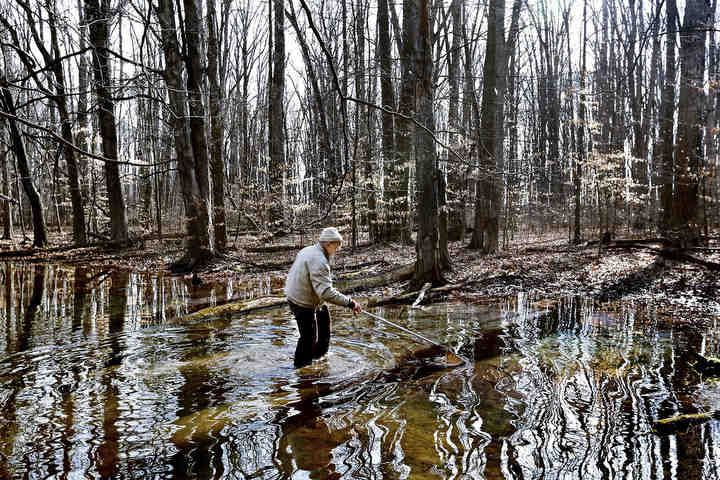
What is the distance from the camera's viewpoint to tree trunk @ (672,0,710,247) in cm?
1209

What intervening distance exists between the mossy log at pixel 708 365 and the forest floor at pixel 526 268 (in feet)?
9.44

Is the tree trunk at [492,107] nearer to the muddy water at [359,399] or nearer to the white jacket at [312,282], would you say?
the muddy water at [359,399]

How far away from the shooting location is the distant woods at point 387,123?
18.6ft

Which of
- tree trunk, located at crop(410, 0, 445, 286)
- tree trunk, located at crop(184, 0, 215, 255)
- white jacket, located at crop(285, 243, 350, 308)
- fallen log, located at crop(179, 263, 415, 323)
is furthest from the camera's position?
tree trunk, located at crop(184, 0, 215, 255)

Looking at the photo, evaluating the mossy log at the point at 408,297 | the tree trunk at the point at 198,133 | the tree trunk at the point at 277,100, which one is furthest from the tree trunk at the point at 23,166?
the tree trunk at the point at 277,100

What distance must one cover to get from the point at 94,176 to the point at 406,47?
18008 millimetres

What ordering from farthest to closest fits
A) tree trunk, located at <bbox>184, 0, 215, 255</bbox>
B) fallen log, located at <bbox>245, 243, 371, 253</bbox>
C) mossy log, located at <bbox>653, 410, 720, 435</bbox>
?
fallen log, located at <bbox>245, 243, 371, 253</bbox>, tree trunk, located at <bbox>184, 0, 215, 255</bbox>, mossy log, located at <bbox>653, 410, 720, 435</bbox>

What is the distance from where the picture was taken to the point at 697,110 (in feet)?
40.7

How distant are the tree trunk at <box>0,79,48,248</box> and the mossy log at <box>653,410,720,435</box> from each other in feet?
19.2

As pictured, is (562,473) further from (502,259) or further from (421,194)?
(502,259)

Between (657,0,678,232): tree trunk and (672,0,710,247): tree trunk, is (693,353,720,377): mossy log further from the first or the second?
(657,0,678,232): tree trunk

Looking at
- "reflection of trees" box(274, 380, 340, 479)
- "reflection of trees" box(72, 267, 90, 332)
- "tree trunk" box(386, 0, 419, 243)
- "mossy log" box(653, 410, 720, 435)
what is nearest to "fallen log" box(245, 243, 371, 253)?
"tree trunk" box(386, 0, 419, 243)

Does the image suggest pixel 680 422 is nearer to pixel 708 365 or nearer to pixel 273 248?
pixel 708 365

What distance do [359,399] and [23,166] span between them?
24.3 ft
